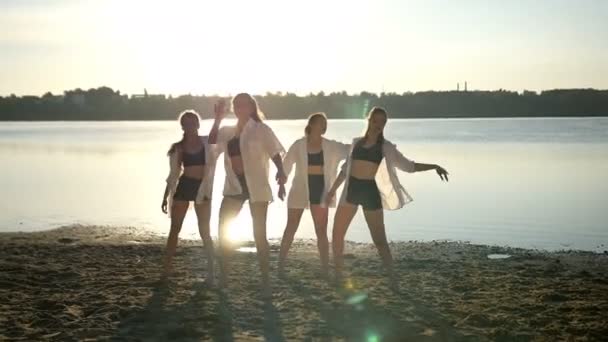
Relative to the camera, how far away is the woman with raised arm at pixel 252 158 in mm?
7484

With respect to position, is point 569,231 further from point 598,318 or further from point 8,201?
point 8,201

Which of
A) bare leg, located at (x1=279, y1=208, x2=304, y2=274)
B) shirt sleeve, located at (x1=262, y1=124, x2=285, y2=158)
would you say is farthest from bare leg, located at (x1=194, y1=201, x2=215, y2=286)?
shirt sleeve, located at (x1=262, y1=124, x2=285, y2=158)

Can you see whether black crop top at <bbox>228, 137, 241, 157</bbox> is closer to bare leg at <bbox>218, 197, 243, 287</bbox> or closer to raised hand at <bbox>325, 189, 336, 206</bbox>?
bare leg at <bbox>218, 197, 243, 287</bbox>

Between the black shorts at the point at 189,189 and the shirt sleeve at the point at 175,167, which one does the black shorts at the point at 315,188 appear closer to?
the black shorts at the point at 189,189

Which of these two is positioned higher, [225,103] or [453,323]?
[225,103]

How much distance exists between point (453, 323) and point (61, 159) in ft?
125

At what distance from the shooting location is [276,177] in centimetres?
778

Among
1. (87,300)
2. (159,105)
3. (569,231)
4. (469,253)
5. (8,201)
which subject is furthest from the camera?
(159,105)

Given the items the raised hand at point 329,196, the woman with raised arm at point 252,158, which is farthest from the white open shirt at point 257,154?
the raised hand at point 329,196

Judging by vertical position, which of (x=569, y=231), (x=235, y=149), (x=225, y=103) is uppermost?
(x=225, y=103)

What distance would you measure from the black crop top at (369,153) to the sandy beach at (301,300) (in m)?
1.44

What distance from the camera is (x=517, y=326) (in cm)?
650

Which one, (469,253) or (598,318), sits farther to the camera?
(469,253)

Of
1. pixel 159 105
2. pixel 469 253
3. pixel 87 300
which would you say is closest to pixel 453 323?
pixel 87 300
